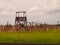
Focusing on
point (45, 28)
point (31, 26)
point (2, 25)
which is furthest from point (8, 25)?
point (45, 28)

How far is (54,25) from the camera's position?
3509 cm

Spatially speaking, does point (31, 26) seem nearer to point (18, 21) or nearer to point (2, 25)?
point (18, 21)

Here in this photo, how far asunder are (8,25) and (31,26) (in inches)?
158

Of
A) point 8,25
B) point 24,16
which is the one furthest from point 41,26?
point 8,25

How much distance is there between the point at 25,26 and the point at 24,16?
1836 millimetres

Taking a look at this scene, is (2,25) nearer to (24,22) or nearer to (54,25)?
(24,22)

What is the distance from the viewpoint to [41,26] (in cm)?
3366

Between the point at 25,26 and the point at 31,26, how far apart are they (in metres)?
1.28

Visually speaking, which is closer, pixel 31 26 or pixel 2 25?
pixel 31 26

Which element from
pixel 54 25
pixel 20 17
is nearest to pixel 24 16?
pixel 20 17

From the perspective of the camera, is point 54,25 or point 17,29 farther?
point 54,25

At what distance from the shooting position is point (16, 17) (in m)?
34.7

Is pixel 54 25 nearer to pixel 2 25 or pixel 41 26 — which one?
pixel 41 26

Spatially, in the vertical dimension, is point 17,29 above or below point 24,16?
below
